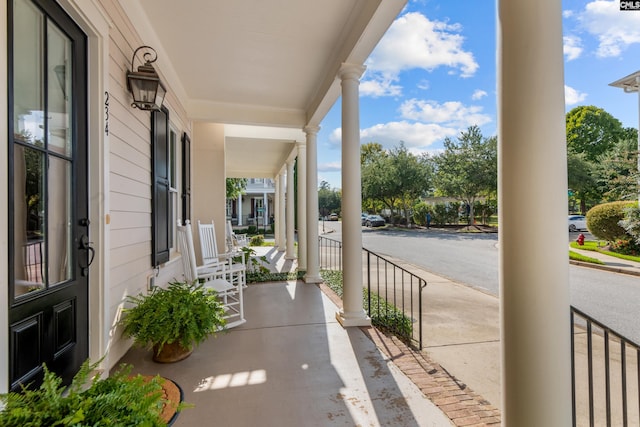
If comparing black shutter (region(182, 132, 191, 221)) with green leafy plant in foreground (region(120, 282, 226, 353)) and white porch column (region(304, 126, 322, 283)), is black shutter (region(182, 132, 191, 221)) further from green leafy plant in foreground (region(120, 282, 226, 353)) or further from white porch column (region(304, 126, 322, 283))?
green leafy plant in foreground (region(120, 282, 226, 353))

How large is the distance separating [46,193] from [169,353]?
1.45 metres

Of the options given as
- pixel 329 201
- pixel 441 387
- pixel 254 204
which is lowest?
pixel 441 387

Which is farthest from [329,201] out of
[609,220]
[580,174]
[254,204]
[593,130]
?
[609,220]

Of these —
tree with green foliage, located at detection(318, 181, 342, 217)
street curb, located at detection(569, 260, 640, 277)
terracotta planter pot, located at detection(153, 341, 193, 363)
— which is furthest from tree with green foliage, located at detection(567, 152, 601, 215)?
tree with green foliage, located at detection(318, 181, 342, 217)

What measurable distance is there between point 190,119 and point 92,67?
9.73 ft

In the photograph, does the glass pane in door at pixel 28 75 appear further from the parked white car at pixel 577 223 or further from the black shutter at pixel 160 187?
the parked white car at pixel 577 223

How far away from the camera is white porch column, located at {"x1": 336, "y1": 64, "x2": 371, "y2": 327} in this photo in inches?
125

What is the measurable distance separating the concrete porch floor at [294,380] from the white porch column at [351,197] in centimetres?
27

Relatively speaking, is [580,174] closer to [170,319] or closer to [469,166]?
[469,166]

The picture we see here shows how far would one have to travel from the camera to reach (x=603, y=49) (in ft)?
12.6

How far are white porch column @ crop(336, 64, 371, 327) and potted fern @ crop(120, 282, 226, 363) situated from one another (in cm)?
139

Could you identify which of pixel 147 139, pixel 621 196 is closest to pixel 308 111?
pixel 147 139

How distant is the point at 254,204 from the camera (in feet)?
91.0

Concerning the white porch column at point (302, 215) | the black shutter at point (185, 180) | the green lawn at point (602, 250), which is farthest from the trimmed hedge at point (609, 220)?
the black shutter at point (185, 180)
